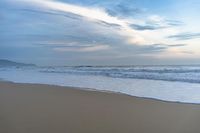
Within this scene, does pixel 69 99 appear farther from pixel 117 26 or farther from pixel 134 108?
pixel 117 26

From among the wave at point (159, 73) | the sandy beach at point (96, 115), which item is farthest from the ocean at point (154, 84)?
the sandy beach at point (96, 115)

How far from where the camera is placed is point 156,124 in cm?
385

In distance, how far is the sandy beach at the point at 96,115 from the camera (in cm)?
365

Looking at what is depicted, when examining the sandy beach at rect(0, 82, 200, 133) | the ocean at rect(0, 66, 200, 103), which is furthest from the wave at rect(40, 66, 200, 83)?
the sandy beach at rect(0, 82, 200, 133)

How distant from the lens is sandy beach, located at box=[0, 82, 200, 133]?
3654mm

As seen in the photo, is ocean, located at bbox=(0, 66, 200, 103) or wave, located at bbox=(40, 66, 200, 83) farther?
wave, located at bbox=(40, 66, 200, 83)

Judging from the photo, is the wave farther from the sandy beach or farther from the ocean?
the sandy beach

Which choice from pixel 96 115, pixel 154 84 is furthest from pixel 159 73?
pixel 96 115

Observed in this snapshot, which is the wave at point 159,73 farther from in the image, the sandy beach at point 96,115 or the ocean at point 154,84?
the sandy beach at point 96,115

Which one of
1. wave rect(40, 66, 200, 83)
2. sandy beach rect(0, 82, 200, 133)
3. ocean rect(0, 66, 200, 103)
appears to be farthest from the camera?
wave rect(40, 66, 200, 83)

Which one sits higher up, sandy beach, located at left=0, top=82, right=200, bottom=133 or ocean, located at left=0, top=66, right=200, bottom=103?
ocean, located at left=0, top=66, right=200, bottom=103

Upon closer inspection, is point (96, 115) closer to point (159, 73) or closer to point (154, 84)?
point (154, 84)

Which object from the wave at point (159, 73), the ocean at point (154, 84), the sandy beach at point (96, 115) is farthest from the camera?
the wave at point (159, 73)

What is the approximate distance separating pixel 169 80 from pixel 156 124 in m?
5.47
